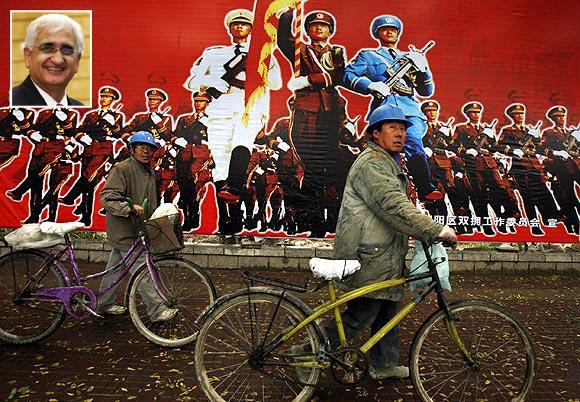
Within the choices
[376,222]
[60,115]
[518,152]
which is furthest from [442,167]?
[60,115]

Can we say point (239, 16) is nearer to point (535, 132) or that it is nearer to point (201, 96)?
point (201, 96)

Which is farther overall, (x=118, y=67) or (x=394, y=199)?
(x=118, y=67)

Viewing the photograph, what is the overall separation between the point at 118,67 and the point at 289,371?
6008 millimetres

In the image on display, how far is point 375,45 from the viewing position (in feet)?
23.5

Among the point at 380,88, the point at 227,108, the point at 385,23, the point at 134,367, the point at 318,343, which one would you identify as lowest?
the point at 134,367

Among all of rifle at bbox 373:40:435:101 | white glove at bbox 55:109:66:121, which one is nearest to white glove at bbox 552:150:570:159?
rifle at bbox 373:40:435:101

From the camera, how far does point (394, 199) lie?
3092 mm

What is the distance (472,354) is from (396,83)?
16.6 ft

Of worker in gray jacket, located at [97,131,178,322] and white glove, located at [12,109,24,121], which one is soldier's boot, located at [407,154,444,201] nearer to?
worker in gray jacket, located at [97,131,178,322]

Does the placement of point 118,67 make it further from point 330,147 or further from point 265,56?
point 330,147

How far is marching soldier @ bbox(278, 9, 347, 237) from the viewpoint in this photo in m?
7.14

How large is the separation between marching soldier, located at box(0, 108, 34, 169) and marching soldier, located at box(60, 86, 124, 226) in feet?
2.92

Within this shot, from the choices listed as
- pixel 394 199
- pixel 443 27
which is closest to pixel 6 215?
pixel 394 199

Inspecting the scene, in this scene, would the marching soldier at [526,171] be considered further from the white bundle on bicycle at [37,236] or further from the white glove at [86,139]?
the white glove at [86,139]
